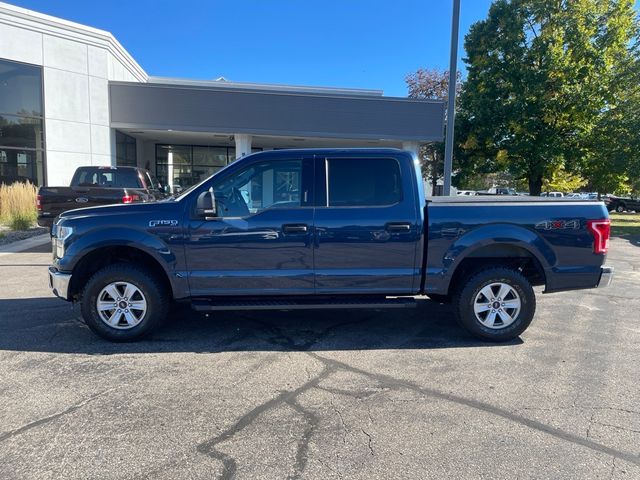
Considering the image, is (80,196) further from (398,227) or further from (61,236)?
(398,227)

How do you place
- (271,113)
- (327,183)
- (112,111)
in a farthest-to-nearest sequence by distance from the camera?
1. (271,113)
2. (112,111)
3. (327,183)

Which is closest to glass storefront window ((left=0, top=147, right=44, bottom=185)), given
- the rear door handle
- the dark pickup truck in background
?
the dark pickup truck in background

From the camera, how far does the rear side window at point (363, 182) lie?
15.6 feet

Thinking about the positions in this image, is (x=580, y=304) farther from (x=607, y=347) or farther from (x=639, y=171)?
(x=639, y=171)

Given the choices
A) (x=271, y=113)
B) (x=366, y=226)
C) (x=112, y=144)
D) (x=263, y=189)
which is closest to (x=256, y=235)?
(x=263, y=189)

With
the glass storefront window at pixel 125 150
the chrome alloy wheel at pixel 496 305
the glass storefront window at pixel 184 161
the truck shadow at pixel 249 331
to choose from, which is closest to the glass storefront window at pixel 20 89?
the glass storefront window at pixel 125 150

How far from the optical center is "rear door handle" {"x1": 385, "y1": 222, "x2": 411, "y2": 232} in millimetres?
4652

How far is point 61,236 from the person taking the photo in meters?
4.67

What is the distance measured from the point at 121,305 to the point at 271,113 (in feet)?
48.4

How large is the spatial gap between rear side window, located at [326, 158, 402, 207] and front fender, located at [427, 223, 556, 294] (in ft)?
2.65

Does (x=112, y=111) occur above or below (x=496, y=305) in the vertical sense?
above

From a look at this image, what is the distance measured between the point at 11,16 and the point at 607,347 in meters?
19.3

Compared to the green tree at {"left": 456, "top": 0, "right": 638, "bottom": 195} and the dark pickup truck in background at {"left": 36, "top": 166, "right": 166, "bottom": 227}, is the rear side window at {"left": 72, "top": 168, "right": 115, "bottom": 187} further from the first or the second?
the green tree at {"left": 456, "top": 0, "right": 638, "bottom": 195}

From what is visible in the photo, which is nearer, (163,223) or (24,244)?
(163,223)
